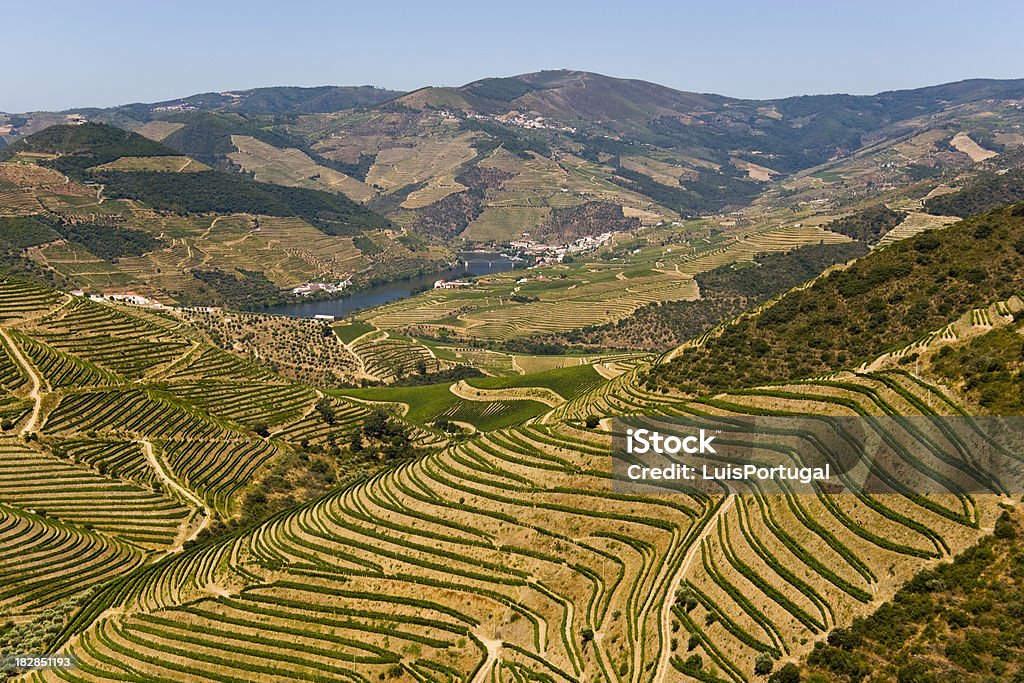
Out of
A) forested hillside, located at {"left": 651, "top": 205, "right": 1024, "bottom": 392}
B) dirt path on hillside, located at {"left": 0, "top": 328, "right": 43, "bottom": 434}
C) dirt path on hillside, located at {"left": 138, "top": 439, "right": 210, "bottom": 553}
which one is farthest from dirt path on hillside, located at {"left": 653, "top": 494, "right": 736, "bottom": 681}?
dirt path on hillside, located at {"left": 0, "top": 328, "right": 43, "bottom": 434}

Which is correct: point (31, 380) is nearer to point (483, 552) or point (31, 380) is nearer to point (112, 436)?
point (112, 436)

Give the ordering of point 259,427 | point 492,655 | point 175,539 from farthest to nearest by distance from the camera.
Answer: point 259,427 < point 175,539 < point 492,655

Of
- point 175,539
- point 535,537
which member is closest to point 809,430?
point 535,537

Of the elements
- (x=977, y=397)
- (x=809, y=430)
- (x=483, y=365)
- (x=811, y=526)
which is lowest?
(x=483, y=365)

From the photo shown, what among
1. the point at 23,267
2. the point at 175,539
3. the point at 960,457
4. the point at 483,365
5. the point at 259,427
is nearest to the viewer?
the point at 960,457

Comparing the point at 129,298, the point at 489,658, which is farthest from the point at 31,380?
the point at 129,298

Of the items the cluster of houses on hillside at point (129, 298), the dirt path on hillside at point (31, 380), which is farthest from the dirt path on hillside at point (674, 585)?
the cluster of houses on hillside at point (129, 298)

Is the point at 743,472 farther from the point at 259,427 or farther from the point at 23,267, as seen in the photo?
the point at 23,267
